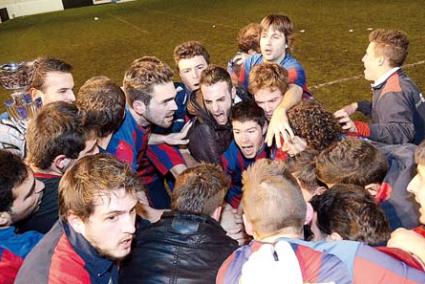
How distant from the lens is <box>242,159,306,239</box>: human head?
7.50 ft

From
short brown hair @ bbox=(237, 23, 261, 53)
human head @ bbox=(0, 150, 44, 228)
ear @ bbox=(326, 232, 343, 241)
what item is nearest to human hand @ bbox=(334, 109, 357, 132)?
ear @ bbox=(326, 232, 343, 241)

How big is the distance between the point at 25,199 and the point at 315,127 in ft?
6.32

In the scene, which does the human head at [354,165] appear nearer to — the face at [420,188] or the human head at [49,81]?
the face at [420,188]

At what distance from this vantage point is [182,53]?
485 cm

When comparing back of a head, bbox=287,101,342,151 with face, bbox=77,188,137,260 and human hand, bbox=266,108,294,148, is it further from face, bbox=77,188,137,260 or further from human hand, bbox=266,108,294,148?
face, bbox=77,188,137,260

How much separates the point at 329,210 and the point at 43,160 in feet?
5.55

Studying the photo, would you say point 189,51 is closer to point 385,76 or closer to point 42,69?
point 42,69

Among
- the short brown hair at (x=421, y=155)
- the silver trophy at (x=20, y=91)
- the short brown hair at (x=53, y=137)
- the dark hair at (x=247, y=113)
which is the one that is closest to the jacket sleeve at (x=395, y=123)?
the dark hair at (x=247, y=113)

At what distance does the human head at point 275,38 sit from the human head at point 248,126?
3.63ft

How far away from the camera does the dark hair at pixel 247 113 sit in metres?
3.93

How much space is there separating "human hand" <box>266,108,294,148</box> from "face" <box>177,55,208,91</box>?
120 cm

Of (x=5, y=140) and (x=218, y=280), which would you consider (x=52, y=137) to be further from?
(x=218, y=280)

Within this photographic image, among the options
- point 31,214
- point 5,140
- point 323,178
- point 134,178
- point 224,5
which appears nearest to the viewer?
point 134,178

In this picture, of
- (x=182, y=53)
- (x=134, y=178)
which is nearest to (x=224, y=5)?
(x=182, y=53)
